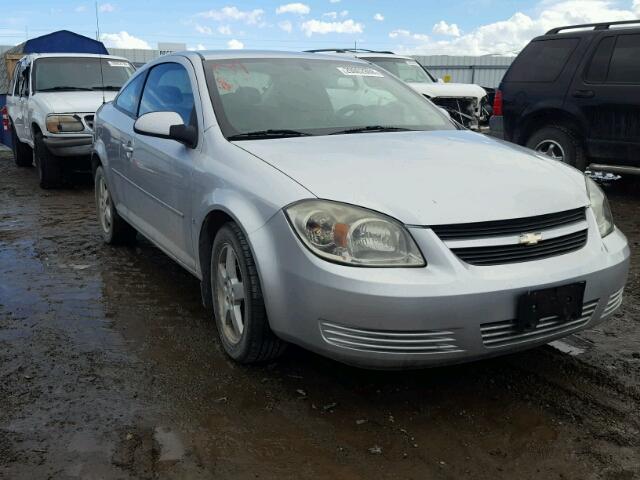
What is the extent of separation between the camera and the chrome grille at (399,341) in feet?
8.13

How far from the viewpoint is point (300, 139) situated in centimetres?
336

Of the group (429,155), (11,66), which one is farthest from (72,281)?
(11,66)

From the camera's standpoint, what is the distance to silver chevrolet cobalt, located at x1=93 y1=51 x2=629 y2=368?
2482 millimetres

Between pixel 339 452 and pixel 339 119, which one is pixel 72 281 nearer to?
pixel 339 119

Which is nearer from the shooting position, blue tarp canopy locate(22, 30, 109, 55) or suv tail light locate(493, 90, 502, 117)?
suv tail light locate(493, 90, 502, 117)

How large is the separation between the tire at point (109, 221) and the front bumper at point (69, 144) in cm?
294

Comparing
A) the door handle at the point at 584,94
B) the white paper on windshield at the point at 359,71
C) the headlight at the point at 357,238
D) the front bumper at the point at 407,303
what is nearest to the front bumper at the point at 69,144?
the white paper on windshield at the point at 359,71

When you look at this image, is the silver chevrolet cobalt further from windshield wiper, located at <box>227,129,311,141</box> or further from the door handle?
the door handle

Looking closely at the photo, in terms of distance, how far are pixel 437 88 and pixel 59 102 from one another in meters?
6.55

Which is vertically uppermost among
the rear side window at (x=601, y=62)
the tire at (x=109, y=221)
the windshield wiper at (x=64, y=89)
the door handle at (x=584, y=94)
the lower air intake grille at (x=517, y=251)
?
the rear side window at (x=601, y=62)

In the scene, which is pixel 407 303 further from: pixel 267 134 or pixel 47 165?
pixel 47 165

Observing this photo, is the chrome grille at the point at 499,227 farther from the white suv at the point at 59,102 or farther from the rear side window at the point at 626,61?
the white suv at the point at 59,102

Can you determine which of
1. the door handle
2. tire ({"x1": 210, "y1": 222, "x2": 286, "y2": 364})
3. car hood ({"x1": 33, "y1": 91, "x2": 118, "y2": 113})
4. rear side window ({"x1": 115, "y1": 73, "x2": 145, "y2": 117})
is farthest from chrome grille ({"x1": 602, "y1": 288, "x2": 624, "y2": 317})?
car hood ({"x1": 33, "y1": 91, "x2": 118, "y2": 113})

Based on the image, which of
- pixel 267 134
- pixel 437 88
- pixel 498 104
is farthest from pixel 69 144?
pixel 437 88
